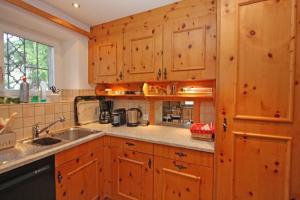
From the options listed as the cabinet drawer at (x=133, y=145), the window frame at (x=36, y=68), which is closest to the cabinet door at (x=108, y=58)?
the window frame at (x=36, y=68)

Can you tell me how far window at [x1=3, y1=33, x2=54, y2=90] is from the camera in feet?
5.66

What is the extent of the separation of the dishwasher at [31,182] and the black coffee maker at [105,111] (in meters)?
1.07

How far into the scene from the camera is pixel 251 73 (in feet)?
3.87

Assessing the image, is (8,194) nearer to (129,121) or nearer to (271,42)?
(129,121)

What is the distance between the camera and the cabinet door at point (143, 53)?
1.88m

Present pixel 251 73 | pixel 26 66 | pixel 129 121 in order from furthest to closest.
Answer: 1. pixel 129 121
2. pixel 26 66
3. pixel 251 73

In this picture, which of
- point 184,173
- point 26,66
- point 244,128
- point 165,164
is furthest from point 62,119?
point 244,128

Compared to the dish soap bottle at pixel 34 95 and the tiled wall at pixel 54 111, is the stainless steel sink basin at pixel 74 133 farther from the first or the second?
the dish soap bottle at pixel 34 95

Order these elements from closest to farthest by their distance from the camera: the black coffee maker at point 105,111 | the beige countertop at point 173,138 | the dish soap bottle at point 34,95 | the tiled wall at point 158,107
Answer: the beige countertop at point 173,138, the dish soap bottle at point 34,95, the tiled wall at point 158,107, the black coffee maker at point 105,111

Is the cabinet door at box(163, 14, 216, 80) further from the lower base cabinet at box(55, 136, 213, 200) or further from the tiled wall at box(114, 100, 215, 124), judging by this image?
the lower base cabinet at box(55, 136, 213, 200)

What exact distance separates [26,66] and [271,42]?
243cm

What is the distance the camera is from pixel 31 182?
3.91ft

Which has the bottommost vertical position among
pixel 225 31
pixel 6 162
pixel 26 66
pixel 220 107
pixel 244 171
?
pixel 244 171

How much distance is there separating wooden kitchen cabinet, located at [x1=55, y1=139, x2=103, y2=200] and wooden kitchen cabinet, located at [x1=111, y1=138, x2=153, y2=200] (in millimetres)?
167
